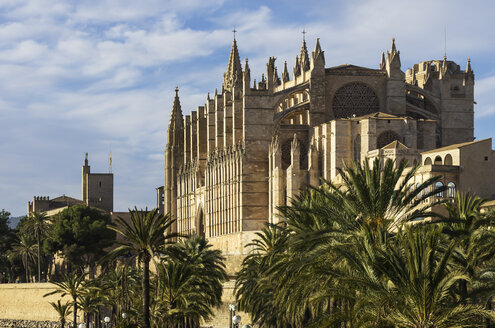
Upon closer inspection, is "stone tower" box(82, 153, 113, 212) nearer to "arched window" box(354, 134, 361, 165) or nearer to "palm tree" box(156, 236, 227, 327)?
"arched window" box(354, 134, 361, 165)

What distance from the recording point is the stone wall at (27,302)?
7419 centimetres

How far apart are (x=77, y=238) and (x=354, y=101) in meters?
27.3

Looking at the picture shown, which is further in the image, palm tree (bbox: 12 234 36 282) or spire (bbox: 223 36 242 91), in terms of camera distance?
spire (bbox: 223 36 242 91)

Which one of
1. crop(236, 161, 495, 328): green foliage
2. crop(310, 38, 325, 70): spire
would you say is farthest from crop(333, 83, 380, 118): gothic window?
crop(236, 161, 495, 328): green foliage

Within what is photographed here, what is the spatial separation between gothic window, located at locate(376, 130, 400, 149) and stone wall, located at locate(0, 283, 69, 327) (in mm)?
24748

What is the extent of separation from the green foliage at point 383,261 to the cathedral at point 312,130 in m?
27.0

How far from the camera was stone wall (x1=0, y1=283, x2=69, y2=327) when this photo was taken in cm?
7419

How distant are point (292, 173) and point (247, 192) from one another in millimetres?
6862

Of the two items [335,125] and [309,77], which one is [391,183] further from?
[309,77]

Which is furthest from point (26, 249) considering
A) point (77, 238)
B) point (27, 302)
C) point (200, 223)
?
point (200, 223)

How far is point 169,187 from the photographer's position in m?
95.3

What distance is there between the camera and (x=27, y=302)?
77.2 m

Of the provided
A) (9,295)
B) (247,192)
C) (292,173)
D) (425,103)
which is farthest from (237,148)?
(9,295)

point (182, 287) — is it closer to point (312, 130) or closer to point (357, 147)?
point (357, 147)
